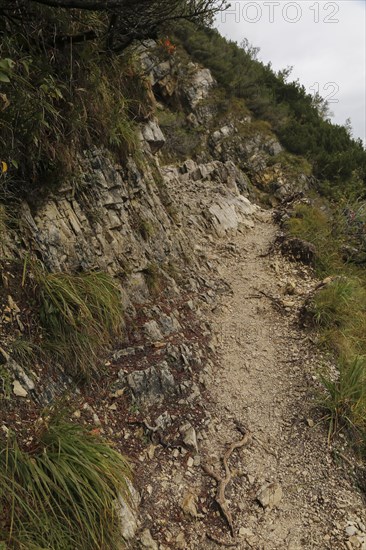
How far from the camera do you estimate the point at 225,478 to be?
3.66 metres

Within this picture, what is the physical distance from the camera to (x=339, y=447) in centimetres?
405

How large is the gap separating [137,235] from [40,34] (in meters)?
2.89

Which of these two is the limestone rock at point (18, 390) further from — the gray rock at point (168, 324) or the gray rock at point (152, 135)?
the gray rock at point (152, 135)

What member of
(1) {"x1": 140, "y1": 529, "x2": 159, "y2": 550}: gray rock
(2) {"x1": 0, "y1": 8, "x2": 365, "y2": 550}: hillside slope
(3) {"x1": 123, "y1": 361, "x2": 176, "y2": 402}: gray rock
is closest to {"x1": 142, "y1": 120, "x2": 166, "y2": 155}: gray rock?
(2) {"x1": 0, "y1": 8, "x2": 365, "y2": 550}: hillside slope

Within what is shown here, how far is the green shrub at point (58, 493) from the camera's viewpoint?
94.7 inches

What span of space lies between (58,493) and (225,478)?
1.81 m

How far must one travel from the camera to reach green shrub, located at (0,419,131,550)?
7.89 feet

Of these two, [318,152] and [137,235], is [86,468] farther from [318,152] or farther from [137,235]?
[318,152]

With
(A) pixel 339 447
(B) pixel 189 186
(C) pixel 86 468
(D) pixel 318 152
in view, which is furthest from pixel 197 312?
(D) pixel 318 152

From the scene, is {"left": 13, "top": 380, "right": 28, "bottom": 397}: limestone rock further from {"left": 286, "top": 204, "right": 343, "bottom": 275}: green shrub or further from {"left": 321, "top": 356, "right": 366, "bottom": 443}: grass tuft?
{"left": 286, "top": 204, "right": 343, "bottom": 275}: green shrub

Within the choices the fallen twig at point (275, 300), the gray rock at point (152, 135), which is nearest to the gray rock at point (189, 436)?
the fallen twig at point (275, 300)

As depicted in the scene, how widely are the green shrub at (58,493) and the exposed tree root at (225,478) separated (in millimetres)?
1083

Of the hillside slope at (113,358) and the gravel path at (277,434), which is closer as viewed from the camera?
the hillside slope at (113,358)

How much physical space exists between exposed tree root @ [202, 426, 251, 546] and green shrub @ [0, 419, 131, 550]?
108 cm
